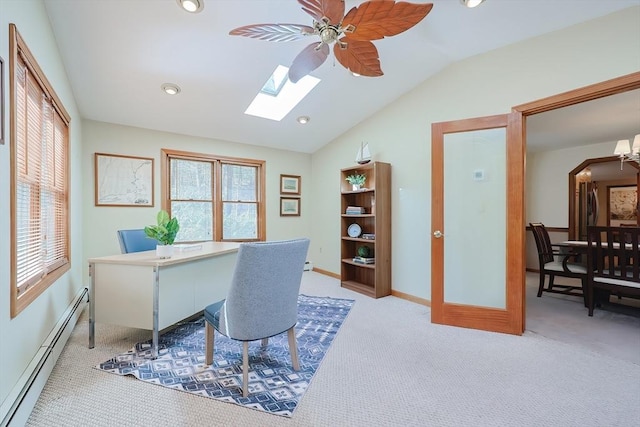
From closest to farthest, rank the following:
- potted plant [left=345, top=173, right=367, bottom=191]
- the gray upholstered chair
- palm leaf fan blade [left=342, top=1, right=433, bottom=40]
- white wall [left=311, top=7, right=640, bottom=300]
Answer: palm leaf fan blade [left=342, top=1, right=433, bottom=40] < the gray upholstered chair < white wall [left=311, top=7, right=640, bottom=300] < potted plant [left=345, top=173, right=367, bottom=191]

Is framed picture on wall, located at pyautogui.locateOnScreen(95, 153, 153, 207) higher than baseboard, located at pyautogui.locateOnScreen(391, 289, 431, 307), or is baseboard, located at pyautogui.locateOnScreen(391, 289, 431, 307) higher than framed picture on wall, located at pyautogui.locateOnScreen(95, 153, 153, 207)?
framed picture on wall, located at pyautogui.locateOnScreen(95, 153, 153, 207)

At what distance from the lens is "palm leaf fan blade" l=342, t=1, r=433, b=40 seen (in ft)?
4.89

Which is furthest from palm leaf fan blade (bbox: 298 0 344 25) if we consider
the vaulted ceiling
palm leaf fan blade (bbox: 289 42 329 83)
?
the vaulted ceiling

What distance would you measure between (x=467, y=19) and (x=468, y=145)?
1104mm

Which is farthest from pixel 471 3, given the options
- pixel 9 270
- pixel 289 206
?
pixel 289 206

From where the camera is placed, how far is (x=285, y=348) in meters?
2.37

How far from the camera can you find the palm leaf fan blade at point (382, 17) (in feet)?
4.89

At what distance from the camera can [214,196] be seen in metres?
4.61

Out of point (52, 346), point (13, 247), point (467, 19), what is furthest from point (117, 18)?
point (467, 19)

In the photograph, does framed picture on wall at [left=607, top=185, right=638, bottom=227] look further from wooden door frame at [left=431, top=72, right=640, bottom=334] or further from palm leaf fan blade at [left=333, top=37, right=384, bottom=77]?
palm leaf fan blade at [left=333, top=37, right=384, bottom=77]

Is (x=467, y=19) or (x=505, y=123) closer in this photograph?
(x=467, y=19)

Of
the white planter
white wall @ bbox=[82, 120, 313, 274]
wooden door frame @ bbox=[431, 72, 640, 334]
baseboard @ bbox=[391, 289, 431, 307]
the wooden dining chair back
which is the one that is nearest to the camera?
the white planter

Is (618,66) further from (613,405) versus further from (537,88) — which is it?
(613,405)

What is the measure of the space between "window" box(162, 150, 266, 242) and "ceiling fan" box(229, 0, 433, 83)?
9.50 feet
